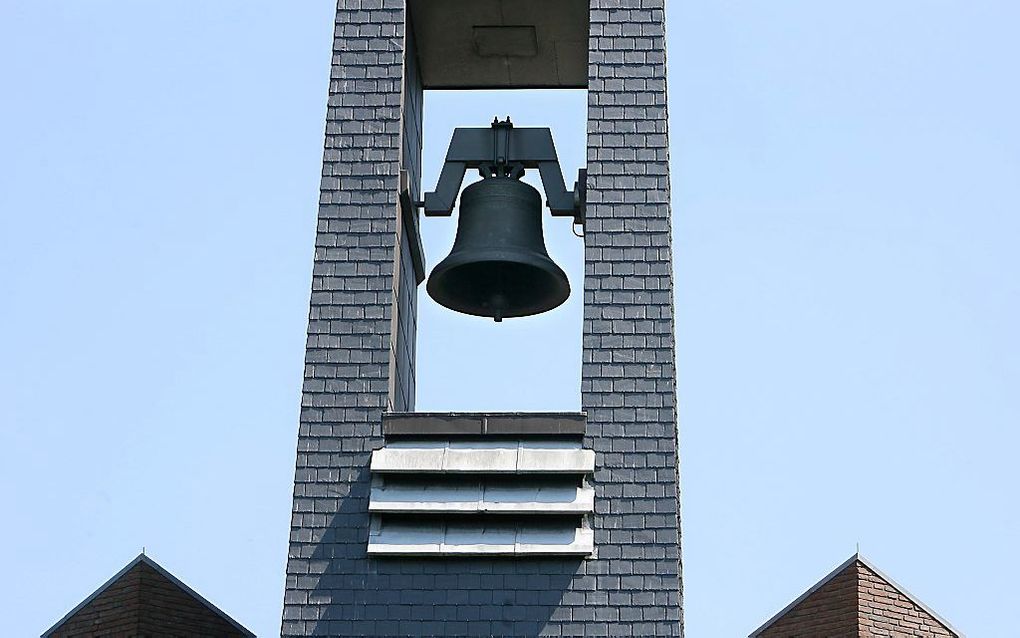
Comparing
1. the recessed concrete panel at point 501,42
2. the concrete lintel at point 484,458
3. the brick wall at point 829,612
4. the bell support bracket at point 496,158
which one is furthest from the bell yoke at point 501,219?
the brick wall at point 829,612

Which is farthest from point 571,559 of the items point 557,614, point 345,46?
point 345,46

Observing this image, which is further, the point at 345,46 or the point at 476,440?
the point at 345,46

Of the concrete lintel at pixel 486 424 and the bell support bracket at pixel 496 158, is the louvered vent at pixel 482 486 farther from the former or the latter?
the bell support bracket at pixel 496 158

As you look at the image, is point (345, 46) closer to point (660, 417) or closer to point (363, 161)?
point (363, 161)

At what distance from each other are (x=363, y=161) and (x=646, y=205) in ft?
6.75

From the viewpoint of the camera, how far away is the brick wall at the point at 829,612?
15.5m

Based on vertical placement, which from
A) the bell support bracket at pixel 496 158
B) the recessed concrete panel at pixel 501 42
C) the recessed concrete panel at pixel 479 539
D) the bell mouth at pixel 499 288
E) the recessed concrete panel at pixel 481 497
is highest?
the recessed concrete panel at pixel 501 42

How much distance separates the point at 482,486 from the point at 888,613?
11.7ft

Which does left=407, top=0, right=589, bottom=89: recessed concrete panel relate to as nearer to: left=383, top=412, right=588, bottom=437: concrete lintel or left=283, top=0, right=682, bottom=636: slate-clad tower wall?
left=283, top=0, right=682, bottom=636: slate-clad tower wall

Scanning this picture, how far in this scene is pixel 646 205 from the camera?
14727 millimetres

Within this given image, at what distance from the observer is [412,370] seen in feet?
51.8

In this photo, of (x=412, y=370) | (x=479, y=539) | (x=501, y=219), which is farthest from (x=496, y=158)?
(x=479, y=539)

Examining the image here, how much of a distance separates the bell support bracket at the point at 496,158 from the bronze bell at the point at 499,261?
13 cm

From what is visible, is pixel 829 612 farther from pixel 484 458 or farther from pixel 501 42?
pixel 501 42
